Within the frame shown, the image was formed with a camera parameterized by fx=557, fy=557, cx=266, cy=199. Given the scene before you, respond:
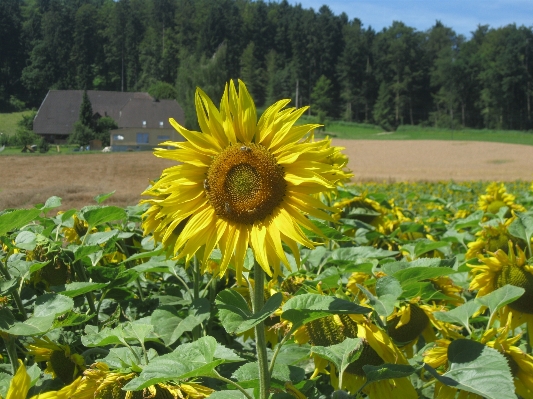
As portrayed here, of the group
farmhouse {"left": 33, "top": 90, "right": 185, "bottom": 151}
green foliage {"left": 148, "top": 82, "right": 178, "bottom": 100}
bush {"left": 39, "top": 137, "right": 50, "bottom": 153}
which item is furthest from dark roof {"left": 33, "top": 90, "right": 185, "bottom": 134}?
green foliage {"left": 148, "top": 82, "right": 178, "bottom": 100}

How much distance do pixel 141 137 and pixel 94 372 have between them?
7.79 meters

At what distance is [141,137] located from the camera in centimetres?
851

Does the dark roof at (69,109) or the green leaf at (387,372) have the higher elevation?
the dark roof at (69,109)

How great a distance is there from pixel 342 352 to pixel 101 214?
0.98 metres

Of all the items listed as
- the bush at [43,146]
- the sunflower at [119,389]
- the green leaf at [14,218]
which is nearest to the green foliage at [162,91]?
the bush at [43,146]

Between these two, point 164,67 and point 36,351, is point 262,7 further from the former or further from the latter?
point 36,351

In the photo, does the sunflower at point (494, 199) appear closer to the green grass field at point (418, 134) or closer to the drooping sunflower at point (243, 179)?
the drooping sunflower at point (243, 179)

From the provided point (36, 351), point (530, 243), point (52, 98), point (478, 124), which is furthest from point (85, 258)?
point (478, 124)

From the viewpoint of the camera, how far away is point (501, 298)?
1.21 meters

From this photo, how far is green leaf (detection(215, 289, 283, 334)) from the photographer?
0.84m

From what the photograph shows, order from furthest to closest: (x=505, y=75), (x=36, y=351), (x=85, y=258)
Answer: (x=505, y=75), (x=85, y=258), (x=36, y=351)

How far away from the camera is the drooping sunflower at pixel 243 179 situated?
101 cm

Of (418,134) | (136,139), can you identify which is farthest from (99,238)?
(418,134)

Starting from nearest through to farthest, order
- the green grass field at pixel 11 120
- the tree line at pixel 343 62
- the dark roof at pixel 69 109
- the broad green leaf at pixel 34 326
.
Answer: the broad green leaf at pixel 34 326
the green grass field at pixel 11 120
the dark roof at pixel 69 109
the tree line at pixel 343 62
